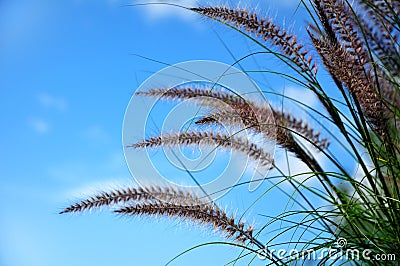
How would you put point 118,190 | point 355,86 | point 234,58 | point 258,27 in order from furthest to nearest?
point 234,58, point 118,190, point 258,27, point 355,86

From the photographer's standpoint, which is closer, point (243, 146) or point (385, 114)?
point (385, 114)

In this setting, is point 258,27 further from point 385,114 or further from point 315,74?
point 385,114

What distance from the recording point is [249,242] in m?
1.56

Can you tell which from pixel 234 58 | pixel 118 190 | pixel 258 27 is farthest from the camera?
pixel 234 58

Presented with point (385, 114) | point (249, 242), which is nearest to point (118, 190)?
point (249, 242)

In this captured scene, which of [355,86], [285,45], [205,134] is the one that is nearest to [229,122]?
[205,134]

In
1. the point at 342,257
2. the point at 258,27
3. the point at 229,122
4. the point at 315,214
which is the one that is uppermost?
the point at 258,27

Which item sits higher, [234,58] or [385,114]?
[234,58]

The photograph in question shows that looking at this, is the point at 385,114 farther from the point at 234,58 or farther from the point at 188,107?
the point at 188,107

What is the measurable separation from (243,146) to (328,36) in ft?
1.45

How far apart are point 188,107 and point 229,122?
29cm

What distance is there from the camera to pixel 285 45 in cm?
153

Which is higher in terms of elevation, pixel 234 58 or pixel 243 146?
pixel 234 58

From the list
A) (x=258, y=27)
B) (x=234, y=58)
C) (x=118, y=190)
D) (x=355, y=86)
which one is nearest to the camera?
(x=355, y=86)
